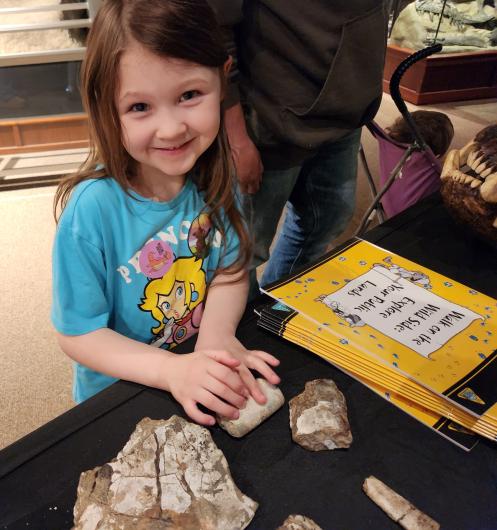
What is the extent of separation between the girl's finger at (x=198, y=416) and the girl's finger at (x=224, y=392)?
31mm

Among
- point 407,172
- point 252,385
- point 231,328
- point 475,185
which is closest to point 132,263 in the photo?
point 231,328

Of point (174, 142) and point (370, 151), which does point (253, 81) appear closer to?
point (174, 142)

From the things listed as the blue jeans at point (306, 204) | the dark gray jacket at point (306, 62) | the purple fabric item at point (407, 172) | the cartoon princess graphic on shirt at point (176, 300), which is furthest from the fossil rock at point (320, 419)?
the purple fabric item at point (407, 172)

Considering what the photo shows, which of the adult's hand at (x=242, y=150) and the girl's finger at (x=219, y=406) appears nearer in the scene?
the girl's finger at (x=219, y=406)

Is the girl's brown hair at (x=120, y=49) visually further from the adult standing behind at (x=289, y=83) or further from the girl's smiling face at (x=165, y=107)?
the adult standing behind at (x=289, y=83)

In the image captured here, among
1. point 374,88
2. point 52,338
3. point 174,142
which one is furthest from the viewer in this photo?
point 52,338

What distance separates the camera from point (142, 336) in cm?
95

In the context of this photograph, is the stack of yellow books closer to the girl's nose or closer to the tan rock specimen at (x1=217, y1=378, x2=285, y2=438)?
the tan rock specimen at (x1=217, y1=378, x2=285, y2=438)

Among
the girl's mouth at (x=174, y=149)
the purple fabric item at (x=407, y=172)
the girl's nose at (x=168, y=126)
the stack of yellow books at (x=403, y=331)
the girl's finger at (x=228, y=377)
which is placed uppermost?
the girl's nose at (x=168, y=126)

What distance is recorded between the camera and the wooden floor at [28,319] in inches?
65.1

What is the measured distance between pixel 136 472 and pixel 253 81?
0.86m

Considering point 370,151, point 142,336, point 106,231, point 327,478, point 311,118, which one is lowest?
point 370,151

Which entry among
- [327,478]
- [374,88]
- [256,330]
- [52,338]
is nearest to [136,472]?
[327,478]

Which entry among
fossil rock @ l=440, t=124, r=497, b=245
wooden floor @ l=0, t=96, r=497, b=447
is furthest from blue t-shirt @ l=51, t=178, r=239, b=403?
wooden floor @ l=0, t=96, r=497, b=447
